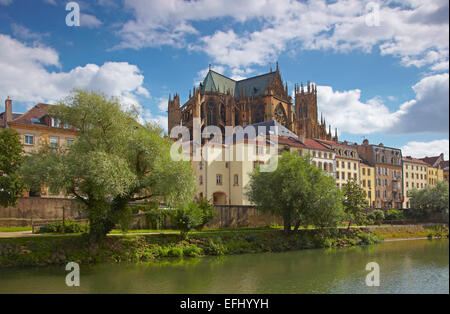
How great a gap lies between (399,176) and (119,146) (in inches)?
2660

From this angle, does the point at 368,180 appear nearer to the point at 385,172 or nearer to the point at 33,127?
the point at 385,172

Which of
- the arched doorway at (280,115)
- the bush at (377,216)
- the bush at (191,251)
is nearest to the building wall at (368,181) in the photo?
the bush at (377,216)

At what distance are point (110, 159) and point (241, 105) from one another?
69.9 m

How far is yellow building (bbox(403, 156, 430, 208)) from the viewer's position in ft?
229

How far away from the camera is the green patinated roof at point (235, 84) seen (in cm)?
9961

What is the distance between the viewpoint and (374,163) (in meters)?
80.3

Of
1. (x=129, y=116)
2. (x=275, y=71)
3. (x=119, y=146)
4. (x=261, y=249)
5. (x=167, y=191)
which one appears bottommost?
(x=261, y=249)

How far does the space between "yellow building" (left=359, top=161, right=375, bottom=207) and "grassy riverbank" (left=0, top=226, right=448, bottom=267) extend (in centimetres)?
2879

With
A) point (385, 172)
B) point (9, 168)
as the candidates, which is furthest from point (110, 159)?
point (385, 172)

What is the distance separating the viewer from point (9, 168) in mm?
35750
